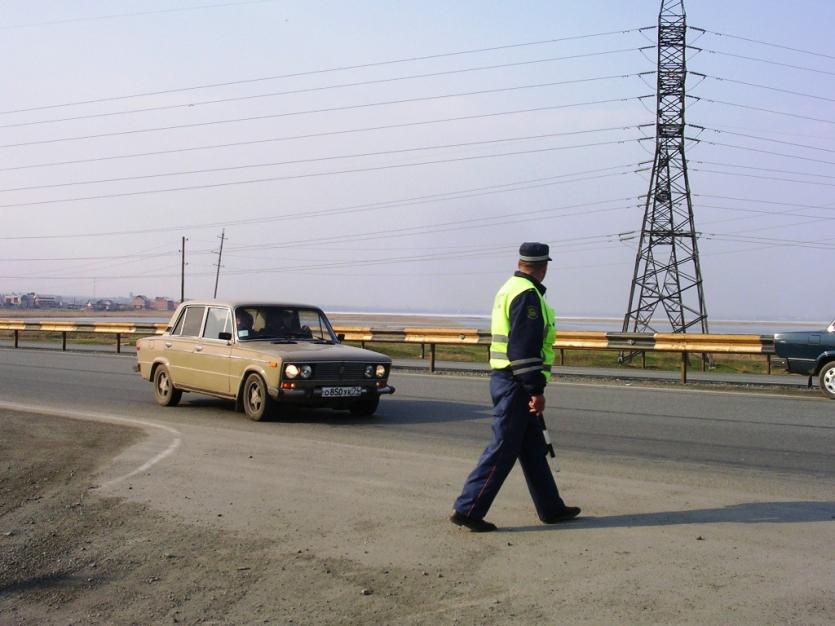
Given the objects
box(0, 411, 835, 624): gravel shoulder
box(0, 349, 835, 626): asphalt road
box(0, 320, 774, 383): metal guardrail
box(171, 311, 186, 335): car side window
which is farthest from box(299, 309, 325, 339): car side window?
box(0, 320, 774, 383): metal guardrail

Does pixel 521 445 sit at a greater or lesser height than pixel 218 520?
greater

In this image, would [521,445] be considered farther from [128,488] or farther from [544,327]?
[128,488]

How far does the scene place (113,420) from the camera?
1187 cm

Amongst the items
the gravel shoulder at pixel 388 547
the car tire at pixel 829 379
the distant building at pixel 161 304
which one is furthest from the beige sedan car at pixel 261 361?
the distant building at pixel 161 304

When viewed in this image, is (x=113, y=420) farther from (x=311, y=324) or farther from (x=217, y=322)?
(x=311, y=324)

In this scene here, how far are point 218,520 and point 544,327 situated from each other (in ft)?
8.76

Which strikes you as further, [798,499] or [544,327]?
[798,499]

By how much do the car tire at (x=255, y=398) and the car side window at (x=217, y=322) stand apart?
970 mm

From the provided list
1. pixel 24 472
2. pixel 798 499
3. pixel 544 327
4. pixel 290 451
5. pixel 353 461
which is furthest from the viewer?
pixel 290 451

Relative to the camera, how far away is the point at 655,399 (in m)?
15.1

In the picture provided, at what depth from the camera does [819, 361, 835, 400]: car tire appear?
1551 cm

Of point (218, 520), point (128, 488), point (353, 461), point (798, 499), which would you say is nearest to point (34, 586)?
point (218, 520)

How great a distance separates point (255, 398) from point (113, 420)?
1.91m

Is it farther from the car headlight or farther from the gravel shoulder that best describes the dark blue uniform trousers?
the car headlight
